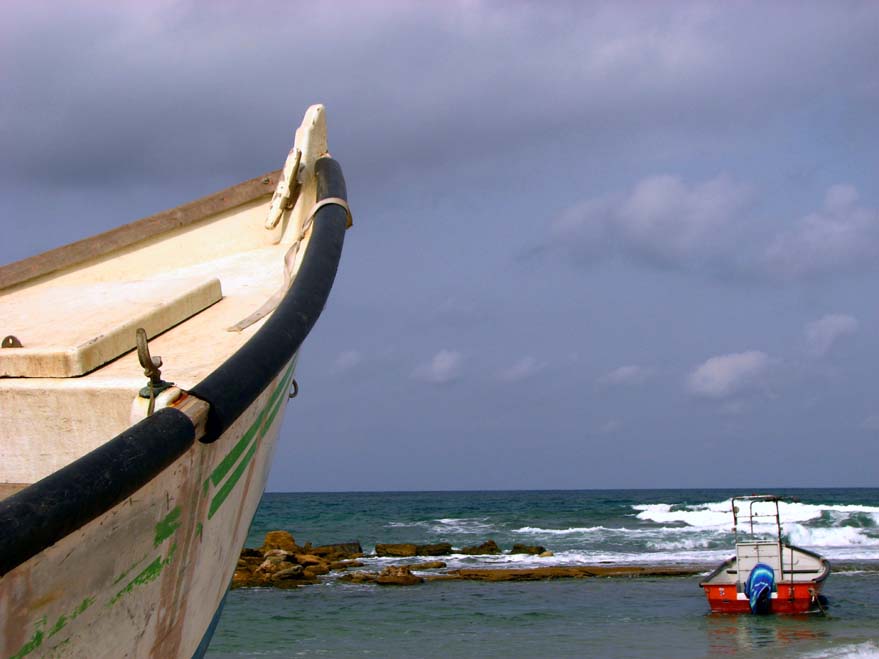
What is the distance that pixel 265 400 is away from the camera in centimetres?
295

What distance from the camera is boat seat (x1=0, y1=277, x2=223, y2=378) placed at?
117 inches

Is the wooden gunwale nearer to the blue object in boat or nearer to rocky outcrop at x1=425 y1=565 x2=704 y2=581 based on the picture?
the blue object in boat

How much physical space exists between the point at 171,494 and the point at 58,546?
440 mm

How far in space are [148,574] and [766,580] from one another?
1514 centimetres

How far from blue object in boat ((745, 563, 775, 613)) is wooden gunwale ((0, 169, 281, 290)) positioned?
41.9ft

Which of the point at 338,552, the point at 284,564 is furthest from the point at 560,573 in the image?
the point at 338,552

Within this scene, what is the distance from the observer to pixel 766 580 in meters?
15.7

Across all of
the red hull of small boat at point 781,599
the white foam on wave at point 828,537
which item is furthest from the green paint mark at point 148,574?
the white foam on wave at point 828,537

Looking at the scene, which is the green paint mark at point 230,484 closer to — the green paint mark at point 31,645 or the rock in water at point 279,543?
the green paint mark at point 31,645

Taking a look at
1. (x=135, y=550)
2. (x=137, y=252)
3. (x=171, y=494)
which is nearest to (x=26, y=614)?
(x=135, y=550)

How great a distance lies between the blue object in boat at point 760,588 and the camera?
51.1 ft

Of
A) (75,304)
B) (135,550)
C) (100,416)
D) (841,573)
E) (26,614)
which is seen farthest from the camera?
(841,573)

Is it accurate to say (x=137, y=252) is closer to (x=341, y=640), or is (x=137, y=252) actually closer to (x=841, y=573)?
(x=341, y=640)

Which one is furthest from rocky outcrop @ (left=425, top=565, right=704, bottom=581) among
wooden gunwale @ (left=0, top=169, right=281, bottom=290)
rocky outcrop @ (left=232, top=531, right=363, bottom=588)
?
wooden gunwale @ (left=0, top=169, right=281, bottom=290)
